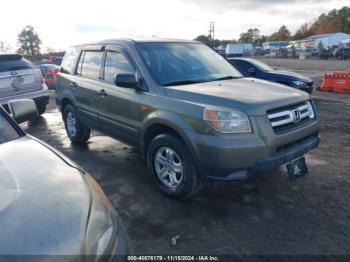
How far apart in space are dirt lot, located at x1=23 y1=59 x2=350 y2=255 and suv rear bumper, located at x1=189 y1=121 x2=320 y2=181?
0.53 meters

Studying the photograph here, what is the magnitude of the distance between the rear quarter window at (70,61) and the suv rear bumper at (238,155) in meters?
3.49

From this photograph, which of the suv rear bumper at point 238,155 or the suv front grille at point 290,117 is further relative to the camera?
the suv front grille at point 290,117

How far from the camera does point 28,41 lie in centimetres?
4784

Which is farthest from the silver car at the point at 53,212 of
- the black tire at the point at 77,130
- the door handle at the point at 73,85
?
the black tire at the point at 77,130

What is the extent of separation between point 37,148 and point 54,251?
1.23 metres

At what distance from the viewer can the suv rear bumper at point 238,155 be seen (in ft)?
10.1

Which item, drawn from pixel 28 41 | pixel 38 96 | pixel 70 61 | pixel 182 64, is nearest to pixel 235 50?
pixel 28 41

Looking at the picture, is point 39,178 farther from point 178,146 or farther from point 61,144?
point 61,144

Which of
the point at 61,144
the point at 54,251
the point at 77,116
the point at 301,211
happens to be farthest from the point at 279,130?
the point at 61,144

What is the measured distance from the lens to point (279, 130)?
332 cm

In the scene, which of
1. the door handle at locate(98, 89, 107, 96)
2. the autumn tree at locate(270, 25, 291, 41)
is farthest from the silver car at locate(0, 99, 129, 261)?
the autumn tree at locate(270, 25, 291, 41)

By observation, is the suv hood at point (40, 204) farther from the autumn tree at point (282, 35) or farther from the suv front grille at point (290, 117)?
the autumn tree at point (282, 35)

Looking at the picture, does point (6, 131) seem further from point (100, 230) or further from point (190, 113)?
point (190, 113)

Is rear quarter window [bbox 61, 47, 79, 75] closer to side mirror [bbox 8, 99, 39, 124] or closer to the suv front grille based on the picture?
side mirror [bbox 8, 99, 39, 124]
